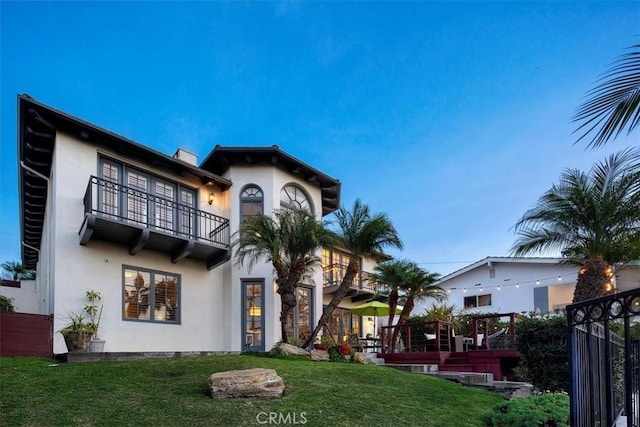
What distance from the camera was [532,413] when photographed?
694 centimetres

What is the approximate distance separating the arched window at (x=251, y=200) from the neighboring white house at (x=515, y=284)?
567 inches

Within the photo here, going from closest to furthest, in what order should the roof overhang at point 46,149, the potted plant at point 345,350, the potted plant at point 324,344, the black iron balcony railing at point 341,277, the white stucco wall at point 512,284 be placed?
the roof overhang at point 46,149, the potted plant at point 345,350, the potted plant at point 324,344, the black iron balcony railing at point 341,277, the white stucco wall at point 512,284

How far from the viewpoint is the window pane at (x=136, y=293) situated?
44.7ft

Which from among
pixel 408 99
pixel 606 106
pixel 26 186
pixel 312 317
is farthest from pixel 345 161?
pixel 606 106

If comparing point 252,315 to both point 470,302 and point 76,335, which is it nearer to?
point 76,335

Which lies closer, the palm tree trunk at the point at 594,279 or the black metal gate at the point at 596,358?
the black metal gate at the point at 596,358

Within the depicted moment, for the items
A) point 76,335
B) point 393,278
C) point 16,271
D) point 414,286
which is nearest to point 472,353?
point 414,286

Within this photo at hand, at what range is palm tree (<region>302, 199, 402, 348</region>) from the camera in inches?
592

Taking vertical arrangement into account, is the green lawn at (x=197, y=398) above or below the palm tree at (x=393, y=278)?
below

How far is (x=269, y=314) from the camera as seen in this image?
52.9ft

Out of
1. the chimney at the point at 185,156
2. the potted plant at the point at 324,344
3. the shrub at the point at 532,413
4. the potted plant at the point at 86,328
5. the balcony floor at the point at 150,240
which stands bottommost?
the potted plant at the point at 324,344

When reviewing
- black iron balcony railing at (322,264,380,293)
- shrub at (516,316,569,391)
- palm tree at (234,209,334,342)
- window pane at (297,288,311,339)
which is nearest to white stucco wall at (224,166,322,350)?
window pane at (297,288,311,339)

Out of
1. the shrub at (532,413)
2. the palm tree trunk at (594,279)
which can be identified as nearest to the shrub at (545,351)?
the palm tree trunk at (594,279)

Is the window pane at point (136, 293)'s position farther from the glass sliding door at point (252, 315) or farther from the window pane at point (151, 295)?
the glass sliding door at point (252, 315)
